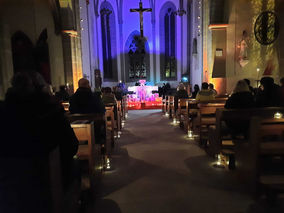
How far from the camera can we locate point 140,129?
23.4 ft

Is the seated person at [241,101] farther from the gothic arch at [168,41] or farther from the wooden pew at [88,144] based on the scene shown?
the gothic arch at [168,41]

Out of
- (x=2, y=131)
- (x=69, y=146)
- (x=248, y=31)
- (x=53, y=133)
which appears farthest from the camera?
(x=248, y=31)

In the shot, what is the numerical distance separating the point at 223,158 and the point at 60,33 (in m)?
9.20

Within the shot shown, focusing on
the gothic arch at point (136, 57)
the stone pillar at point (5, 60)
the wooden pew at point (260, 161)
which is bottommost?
the wooden pew at point (260, 161)

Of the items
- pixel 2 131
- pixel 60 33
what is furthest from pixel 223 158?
pixel 60 33

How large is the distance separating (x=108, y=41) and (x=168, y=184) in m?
18.7

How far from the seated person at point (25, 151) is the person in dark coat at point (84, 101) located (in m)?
2.13

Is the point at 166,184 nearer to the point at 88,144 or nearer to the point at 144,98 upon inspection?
the point at 88,144

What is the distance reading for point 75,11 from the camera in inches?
427

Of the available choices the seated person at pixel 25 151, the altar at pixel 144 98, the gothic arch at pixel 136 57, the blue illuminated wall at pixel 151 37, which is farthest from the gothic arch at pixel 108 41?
the seated person at pixel 25 151

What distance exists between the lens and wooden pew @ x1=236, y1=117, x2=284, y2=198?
2637 millimetres

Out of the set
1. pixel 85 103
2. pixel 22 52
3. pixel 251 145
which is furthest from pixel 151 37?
pixel 251 145

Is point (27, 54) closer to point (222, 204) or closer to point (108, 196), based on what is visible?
point (108, 196)

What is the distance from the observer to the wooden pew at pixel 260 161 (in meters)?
2.64
